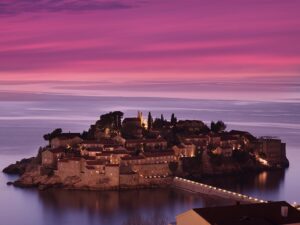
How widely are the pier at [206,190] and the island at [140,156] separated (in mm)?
505

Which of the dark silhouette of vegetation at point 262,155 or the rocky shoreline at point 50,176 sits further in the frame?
the dark silhouette of vegetation at point 262,155

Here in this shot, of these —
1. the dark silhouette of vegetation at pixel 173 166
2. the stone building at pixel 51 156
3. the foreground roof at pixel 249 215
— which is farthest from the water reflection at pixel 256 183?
the foreground roof at pixel 249 215

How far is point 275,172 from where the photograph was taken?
23.7 m

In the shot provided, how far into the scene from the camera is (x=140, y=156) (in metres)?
22.0

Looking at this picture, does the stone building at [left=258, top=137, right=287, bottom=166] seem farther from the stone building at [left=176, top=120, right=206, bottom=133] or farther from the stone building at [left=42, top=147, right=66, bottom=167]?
the stone building at [left=42, top=147, right=66, bottom=167]

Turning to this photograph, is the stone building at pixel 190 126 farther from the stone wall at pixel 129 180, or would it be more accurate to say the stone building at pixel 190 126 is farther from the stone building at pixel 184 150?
the stone wall at pixel 129 180

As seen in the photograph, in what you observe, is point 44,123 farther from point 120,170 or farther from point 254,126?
point 120,170

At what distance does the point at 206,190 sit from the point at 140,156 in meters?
2.91

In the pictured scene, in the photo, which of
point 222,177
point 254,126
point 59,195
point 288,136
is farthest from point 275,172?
point 254,126

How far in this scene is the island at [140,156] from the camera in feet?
69.1

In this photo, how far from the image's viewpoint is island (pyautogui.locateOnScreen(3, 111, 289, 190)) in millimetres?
21047

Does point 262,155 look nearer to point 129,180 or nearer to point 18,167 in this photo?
point 129,180

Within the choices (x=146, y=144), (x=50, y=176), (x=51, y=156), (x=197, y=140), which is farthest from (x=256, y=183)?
(x=51, y=156)

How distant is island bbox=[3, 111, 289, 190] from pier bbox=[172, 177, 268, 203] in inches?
19.9
